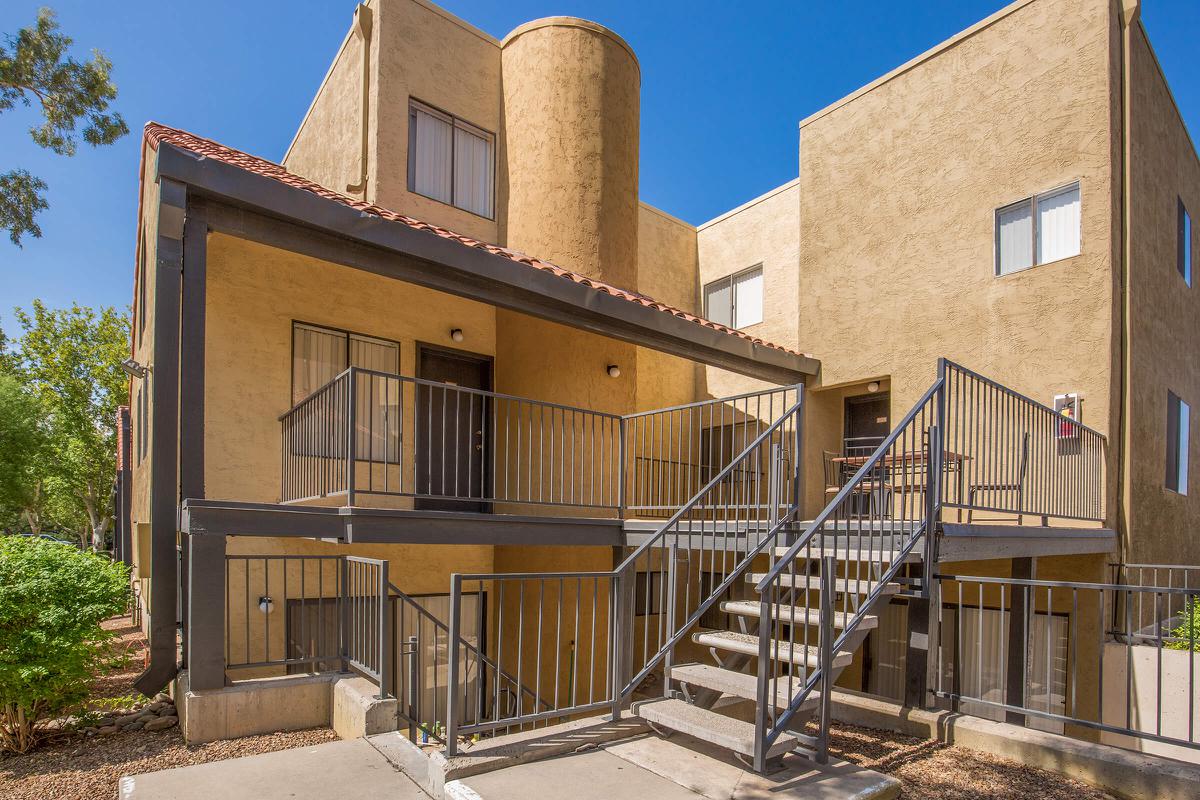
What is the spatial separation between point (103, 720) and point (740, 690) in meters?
4.82

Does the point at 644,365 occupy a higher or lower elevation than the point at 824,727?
higher

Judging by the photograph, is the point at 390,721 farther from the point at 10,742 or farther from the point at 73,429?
the point at 73,429

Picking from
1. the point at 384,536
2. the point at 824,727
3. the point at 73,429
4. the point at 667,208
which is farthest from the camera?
the point at 73,429

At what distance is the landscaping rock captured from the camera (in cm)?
528

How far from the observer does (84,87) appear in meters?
12.0

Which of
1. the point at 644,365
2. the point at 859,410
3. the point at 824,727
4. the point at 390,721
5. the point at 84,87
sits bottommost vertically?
the point at 390,721

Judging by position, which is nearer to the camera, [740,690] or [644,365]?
[740,690]

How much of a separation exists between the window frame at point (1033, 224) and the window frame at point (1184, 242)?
120 inches

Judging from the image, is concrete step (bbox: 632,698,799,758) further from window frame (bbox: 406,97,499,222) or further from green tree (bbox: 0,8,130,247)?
green tree (bbox: 0,8,130,247)

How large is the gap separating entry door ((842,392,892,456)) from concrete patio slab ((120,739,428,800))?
321 inches

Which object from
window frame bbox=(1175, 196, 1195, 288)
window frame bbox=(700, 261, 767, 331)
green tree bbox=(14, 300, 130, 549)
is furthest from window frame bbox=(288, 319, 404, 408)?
green tree bbox=(14, 300, 130, 549)

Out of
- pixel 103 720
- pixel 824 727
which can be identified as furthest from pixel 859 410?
pixel 103 720

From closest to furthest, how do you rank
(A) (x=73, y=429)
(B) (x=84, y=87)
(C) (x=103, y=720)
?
1. (C) (x=103, y=720)
2. (B) (x=84, y=87)
3. (A) (x=73, y=429)

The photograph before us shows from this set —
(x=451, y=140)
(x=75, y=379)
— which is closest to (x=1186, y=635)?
(x=451, y=140)
